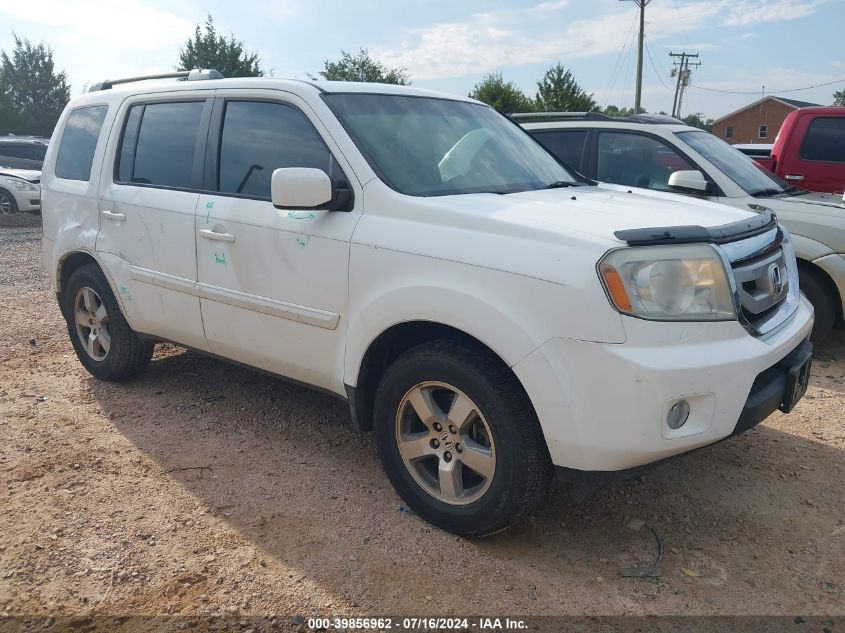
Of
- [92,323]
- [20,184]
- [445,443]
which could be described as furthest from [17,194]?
[445,443]

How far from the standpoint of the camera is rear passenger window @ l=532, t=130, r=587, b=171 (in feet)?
20.9

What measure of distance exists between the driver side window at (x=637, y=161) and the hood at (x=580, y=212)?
2.69 meters

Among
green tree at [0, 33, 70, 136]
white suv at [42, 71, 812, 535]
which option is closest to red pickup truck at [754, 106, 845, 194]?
white suv at [42, 71, 812, 535]

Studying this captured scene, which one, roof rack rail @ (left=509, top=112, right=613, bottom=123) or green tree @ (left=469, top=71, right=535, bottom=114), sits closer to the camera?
roof rack rail @ (left=509, top=112, right=613, bottom=123)

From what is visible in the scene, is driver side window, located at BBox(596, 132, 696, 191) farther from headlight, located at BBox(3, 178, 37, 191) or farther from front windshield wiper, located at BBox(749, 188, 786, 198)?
headlight, located at BBox(3, 178, 37, 191)

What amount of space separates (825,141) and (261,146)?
6534mm

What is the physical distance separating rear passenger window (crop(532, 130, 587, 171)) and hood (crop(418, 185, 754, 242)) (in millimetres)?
3040

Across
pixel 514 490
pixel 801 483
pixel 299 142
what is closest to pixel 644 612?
pixel 514 490

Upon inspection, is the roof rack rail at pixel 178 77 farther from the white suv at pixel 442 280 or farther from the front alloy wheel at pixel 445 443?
the front alloy wheel at pixel 445 443

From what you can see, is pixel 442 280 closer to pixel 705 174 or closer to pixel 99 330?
pixel 99 330

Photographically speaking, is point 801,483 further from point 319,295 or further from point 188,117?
point 188,117

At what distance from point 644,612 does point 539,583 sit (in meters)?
0.38

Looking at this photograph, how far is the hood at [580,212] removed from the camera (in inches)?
105

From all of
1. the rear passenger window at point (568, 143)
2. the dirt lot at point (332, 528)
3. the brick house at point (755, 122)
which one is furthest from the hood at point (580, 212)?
the brick house at point (755, 122)
